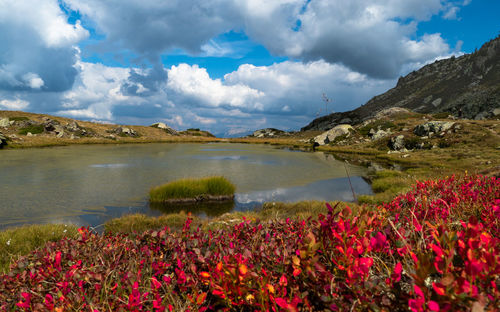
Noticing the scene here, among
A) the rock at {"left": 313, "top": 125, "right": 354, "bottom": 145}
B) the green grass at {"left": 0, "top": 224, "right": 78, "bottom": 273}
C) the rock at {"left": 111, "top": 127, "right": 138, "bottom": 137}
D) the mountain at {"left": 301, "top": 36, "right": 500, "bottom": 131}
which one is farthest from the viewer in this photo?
the mountain at {"left": 301, "top": 36, "right": 500, "bottom": 131}

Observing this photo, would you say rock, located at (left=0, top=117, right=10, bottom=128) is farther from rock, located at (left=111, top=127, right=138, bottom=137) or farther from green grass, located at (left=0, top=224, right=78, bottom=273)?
green grass, located at (left=0, top=224, right=78, bottom=273)

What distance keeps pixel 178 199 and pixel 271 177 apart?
1193cm

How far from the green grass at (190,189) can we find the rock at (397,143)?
4473 centimetres

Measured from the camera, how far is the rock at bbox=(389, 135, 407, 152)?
51031 mm

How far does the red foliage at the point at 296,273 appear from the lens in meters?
1.86

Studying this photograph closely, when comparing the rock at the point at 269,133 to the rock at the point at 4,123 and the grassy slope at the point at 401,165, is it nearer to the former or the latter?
the grassy slope at the point at 401,165

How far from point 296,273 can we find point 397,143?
58.3 metres

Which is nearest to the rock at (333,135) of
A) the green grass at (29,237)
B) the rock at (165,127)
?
the green grass at (29,237)

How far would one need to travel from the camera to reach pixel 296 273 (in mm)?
2453

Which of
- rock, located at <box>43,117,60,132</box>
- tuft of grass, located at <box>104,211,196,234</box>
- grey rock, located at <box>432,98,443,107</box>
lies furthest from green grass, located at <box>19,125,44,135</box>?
grey rock, located at <box>432,98,443,107</box>

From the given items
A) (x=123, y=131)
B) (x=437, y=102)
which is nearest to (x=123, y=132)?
(x=123, y=131)

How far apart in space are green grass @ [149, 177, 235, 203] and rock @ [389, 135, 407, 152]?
147 feet

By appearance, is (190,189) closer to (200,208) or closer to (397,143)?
(200,208)

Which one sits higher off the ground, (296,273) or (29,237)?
(296,273)
